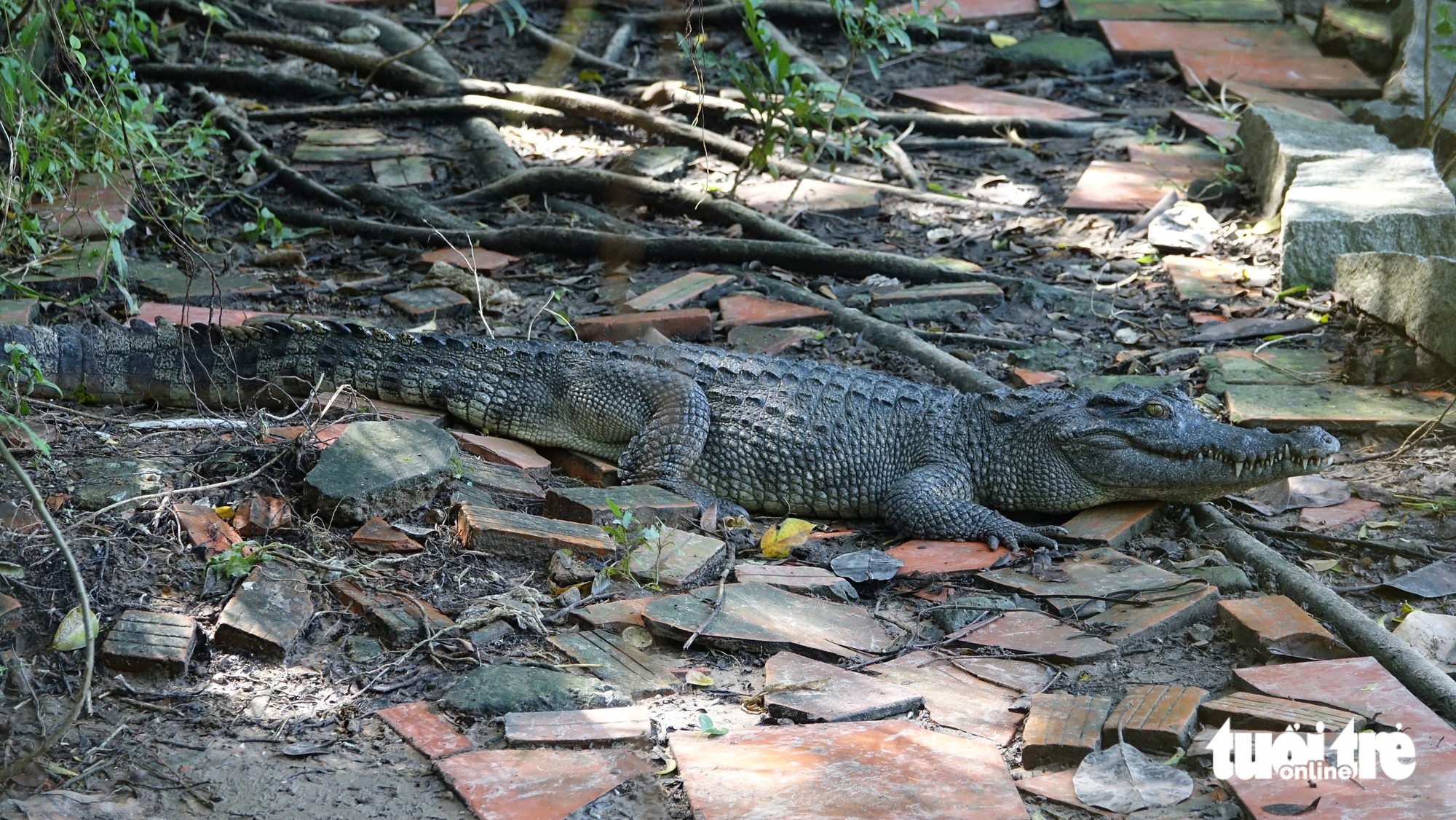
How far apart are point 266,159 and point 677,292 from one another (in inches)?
108

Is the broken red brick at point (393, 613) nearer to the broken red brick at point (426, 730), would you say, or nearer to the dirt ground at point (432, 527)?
the dirt ground at point (432, 527)

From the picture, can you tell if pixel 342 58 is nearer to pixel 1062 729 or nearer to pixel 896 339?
pixel 896 339

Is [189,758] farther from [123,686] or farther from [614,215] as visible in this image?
[614,215]

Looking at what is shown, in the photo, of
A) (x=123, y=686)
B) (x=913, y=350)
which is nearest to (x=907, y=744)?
(x=123, y=686)

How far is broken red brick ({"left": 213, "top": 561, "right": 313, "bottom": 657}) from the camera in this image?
290 cm

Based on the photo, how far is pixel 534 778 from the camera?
8.25 ft

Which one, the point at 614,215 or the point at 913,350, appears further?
the point at 614,215

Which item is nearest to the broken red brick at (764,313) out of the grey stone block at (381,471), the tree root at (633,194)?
the tree root at (633,194)

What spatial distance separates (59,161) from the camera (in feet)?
16.4

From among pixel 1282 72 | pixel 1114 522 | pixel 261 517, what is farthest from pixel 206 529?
pixel 1282 72

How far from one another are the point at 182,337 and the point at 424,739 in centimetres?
234

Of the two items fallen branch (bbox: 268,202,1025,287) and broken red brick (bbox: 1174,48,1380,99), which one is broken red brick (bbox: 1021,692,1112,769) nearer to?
fallen branch (bbox: 268,202,1025,287)

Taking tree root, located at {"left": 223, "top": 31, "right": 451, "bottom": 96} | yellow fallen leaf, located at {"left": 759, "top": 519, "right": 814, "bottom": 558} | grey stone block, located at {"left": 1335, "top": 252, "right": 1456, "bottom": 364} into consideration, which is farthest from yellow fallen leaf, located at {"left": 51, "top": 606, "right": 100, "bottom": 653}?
tree root, located at {"left": 223, "top": 31, "right": 451, "bottom": 96}

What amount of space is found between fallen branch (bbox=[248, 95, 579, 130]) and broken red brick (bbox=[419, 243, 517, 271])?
6.24 feet
